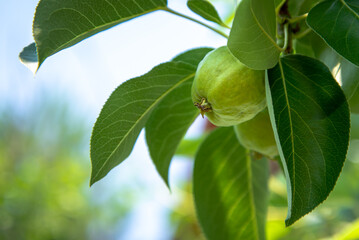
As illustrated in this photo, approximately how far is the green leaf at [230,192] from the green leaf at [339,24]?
36cm

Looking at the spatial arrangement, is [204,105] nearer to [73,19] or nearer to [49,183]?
[73,19]

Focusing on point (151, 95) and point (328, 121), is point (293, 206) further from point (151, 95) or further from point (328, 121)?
point (151, 95)

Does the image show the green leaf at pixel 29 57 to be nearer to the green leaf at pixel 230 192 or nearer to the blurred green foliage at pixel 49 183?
the green leaf at pixel 230 192

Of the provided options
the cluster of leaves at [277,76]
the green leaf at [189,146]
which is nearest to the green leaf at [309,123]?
the cluster of leaves at [277,76]

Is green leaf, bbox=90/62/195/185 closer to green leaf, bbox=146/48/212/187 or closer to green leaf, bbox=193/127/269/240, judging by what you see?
green leaf, bbox=146/48/212/187

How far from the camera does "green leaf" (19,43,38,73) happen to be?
1.85ft

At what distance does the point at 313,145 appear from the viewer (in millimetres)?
553

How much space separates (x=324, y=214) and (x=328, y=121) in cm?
108

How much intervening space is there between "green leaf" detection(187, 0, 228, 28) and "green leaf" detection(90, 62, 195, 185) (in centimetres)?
8

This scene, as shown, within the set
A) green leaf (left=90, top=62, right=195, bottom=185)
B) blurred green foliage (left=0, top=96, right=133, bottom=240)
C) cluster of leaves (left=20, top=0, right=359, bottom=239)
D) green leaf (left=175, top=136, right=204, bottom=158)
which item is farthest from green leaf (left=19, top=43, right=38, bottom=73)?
blurred green foliage (left=0, top=96, right=133, bottom=240)

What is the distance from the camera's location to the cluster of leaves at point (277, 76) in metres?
0.52

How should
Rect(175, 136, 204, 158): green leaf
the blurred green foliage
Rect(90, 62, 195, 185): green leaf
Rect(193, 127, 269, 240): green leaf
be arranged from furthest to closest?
1. the blurred green foliage
2. Rect(175, 136, 204, 158): green leaf
3. Rect(193, 127, 269, 240): green leaf
4. Rect(90, 62, 195, 185): green leaf

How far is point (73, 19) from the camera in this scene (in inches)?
22.5

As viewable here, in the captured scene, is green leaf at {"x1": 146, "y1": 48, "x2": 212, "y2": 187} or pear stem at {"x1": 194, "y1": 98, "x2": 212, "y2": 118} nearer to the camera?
pear stem at {"x1": 194, "y1": 98, "x2": 212, "y2": 118}
